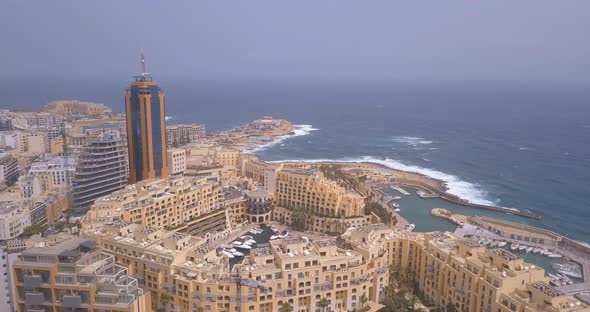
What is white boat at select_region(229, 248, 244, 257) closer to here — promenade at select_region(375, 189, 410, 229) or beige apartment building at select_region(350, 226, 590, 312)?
beige apartment building at select_region(350, 226, 590, 312)

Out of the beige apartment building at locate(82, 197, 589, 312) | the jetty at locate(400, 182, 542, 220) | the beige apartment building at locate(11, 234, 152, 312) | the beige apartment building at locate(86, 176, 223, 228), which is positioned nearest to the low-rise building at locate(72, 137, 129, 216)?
the beige apartment building at locate(86, 176, 223, 228)

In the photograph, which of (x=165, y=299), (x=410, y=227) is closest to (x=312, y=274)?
(x=165, y=299)

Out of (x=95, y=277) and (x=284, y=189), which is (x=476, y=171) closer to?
(x=284, y=189)

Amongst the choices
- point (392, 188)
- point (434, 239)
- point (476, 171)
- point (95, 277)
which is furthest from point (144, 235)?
point (476, 171)

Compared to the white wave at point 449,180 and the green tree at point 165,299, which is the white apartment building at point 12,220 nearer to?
the green tree at point 165,299

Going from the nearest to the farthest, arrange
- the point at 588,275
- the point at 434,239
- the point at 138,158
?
1. the point at 434,239
2. the point at 588,275
3. the point at 138,158

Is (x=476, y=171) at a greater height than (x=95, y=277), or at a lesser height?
lesser

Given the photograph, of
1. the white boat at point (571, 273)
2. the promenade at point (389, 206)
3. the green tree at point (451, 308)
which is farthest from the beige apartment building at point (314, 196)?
the white boat at point (571, 273)
